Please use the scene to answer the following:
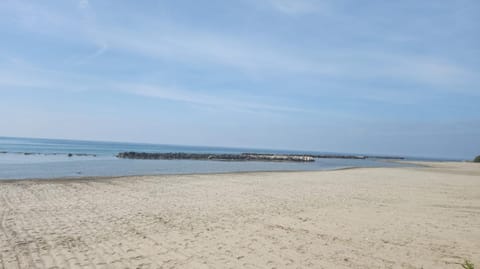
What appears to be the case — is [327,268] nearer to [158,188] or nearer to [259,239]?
[259,239]

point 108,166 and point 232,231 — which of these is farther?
point 108,166

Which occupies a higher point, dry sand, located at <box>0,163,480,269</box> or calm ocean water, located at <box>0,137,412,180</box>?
dry sand, located at <box>0,163,480,269</box>

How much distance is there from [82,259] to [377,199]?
11.0 metres

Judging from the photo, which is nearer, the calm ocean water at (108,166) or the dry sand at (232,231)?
the dry sand at (232,231)

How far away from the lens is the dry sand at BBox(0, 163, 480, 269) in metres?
6.10

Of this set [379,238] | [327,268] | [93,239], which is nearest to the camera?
[327,268]

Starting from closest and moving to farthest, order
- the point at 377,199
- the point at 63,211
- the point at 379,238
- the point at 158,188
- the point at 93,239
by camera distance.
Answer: the point at 93,239
the point at 379,238
the point at 63,211
the point at 377,199
the point at 158,188

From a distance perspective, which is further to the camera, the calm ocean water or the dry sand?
the calm ocean water

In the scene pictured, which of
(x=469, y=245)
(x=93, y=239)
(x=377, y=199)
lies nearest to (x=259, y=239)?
(x=93, y=239)

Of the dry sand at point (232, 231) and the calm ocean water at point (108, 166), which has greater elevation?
the dry sand at point (232, 231)

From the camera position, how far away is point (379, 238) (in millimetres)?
7695

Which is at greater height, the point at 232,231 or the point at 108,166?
the point at 232,231

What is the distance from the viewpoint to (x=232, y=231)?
26.7ft

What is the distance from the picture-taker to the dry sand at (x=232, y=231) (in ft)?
20.0
